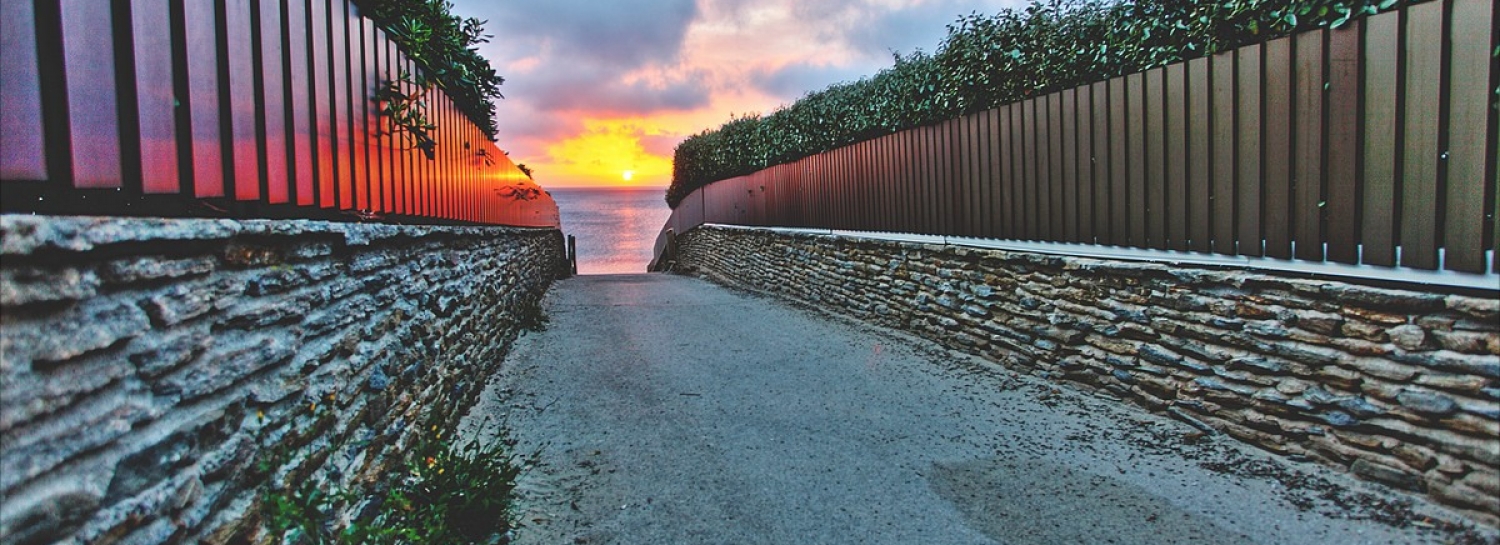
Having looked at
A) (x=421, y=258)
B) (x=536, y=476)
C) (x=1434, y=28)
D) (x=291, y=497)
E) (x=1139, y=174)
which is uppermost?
(x=1434, y=28)

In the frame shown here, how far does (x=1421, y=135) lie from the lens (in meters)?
3.59

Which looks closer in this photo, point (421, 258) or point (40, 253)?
point (40, 253)

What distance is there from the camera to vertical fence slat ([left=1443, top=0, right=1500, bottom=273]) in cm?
334

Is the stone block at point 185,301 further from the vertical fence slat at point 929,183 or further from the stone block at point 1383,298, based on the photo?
the vertical fence slat at point 929,183

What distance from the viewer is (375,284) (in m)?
3.47

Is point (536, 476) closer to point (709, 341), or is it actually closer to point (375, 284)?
point (375, 284)

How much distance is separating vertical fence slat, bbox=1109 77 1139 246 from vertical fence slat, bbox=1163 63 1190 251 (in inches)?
14.8

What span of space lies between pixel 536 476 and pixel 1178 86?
16.5 ft

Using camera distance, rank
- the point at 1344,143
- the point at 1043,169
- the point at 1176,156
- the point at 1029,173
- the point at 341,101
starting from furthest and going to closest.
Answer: the point at 1029,173
the point at 1043,169
the point at 1176,156
the point at 1344,143
the point at 341,101

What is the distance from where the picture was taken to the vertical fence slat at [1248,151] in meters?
4.40

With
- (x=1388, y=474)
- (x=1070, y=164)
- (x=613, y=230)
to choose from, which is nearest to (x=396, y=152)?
(x=1070, y=164)

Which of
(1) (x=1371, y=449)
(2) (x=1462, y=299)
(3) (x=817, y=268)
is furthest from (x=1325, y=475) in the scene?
(3) (x=817, y=268)

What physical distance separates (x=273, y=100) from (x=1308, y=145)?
17.5 feet

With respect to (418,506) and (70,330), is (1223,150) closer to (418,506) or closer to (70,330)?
(418,506)
